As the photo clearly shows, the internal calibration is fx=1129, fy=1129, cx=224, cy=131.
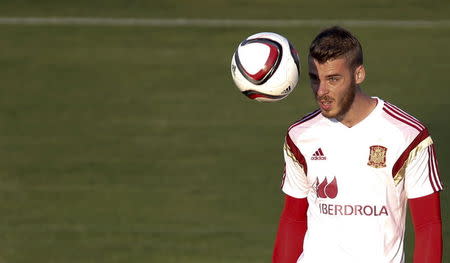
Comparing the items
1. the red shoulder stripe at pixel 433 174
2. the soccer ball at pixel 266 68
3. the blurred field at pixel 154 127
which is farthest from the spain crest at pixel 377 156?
the blurred field at pixel 154 127

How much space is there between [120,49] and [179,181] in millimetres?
4361

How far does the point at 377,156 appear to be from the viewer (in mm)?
6031

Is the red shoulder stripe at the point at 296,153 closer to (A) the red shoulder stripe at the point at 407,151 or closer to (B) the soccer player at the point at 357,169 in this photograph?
(B) the soccer player at the point at 357,169

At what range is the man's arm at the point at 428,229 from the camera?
230 inches

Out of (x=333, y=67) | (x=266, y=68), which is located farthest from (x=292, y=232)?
(x=333, y=67)

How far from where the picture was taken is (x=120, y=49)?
1672cm

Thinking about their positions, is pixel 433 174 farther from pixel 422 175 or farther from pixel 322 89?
pixel 322 89

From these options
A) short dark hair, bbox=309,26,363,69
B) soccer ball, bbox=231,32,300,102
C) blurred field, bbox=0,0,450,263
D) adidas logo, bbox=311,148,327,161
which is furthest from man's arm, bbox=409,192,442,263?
blurred field, bbox=0,0,450,263

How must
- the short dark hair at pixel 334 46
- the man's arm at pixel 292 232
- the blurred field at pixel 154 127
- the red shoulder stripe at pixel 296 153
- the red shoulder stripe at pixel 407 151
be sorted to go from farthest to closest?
the blurred field at pixel 154 127 < the man's arm at pixel 292 232 < the red shoulder stripe at pixel 296 153 < the red shoulder stripe at pixel 407 151 < the short dark hair at pixel 334 46

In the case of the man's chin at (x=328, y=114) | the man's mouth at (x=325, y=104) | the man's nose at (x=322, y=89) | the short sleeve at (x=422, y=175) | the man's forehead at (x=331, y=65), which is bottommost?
the short sleeve at (x=422, y=175)

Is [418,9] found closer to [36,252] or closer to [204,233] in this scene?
[204,233]

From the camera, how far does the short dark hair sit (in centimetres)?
583

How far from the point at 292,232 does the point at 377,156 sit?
0.70 metres

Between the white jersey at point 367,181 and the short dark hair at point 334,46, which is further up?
the short dark hair at point 334,46
